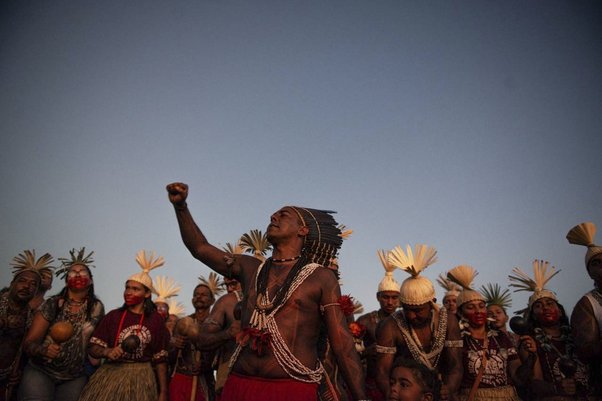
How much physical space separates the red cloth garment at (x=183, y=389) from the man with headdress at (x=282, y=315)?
369cm

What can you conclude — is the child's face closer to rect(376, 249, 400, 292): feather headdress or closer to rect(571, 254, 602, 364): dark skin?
rect(571, 254, 602, 364): dark skin

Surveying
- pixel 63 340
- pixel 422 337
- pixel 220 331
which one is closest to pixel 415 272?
pixel 422 337

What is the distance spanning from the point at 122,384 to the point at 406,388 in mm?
3829

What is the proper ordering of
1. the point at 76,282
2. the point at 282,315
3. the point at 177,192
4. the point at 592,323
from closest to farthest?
1. the point at 282,315
2. the point at 177,192
3. the point at 592,323
4. the point at 76,282

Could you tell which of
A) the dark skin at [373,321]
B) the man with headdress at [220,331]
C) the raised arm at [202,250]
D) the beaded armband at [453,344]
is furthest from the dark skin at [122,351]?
the beaded armband at [453,344]

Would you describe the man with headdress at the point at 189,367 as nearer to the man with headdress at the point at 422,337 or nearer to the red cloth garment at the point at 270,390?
the man with headdress at the point at 422,337

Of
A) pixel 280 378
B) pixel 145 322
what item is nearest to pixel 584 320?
pixel 280 378

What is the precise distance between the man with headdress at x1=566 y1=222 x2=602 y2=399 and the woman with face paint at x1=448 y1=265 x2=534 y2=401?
2.52 ft

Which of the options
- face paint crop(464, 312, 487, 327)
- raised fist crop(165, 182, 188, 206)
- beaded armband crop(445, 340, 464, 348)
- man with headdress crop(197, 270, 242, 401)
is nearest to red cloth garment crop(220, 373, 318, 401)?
raised fist crop(165, 182, 188, 206)

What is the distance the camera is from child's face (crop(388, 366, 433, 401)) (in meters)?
4.32

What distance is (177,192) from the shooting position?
12.7 ft

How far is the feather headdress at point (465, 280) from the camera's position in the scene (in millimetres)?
6523

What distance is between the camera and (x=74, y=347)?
6.52 metres

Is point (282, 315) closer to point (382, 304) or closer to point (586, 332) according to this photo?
point (586, 332)
